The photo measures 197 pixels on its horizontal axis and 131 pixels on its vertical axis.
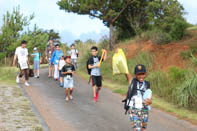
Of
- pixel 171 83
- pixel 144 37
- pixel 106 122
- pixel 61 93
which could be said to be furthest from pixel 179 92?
pixel 144 37

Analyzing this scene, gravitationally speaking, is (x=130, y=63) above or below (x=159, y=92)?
above

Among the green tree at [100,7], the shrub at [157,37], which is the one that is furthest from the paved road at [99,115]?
the green tree at [100,7]

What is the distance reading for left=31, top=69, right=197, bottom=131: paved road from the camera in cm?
692

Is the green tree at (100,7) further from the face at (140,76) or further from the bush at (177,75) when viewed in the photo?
the face at (140,76)

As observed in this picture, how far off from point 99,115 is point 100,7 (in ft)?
47.3

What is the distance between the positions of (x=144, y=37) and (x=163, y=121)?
12.5 meters

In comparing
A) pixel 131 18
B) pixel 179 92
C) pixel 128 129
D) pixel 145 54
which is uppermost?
pixel 131 18

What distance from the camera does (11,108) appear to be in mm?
8039

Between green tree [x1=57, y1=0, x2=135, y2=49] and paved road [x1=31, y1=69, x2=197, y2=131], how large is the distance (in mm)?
10849

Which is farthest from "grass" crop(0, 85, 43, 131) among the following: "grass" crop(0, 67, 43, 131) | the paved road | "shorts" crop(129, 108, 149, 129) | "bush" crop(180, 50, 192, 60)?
"bush" crop(180, 50, 192, 60)

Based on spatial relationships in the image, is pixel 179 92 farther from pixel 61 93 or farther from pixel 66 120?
pixel 61 93

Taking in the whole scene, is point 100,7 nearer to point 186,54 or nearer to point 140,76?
point 186,54

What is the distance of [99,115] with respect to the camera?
7.98 meters

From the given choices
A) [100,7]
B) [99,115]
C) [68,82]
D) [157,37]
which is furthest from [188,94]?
[100,7]
